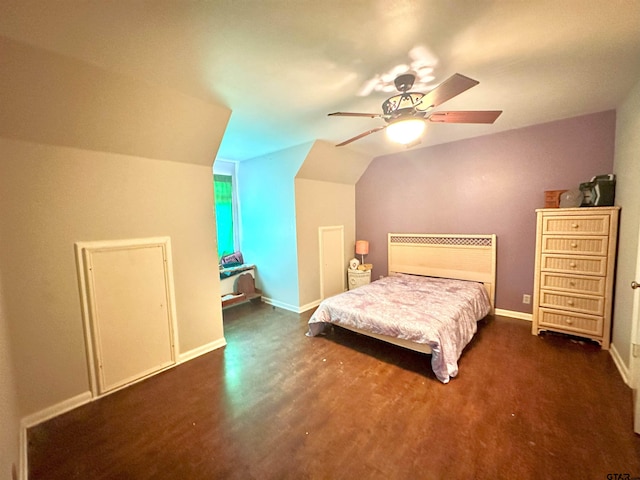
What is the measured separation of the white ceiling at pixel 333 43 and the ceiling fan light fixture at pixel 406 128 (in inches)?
15.3

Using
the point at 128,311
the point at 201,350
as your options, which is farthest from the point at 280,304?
the point at 128,311

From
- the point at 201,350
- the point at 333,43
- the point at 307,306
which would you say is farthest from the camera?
the point at 307,306

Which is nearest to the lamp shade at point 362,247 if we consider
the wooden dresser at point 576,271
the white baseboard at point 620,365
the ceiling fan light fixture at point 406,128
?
the wooden dresser at point 576,271

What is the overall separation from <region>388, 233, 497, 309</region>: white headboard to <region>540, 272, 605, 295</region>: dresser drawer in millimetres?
706

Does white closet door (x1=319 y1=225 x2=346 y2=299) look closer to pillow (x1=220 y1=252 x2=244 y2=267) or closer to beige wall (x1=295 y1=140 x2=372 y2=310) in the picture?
beige wall (x1=295 y1=140 x2=372 y2=310)

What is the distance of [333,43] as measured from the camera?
5.20ft

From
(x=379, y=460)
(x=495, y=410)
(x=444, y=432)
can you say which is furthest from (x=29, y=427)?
(x=495, y=410)

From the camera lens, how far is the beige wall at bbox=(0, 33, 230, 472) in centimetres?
167

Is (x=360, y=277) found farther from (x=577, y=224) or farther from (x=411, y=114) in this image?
(x=411, y=114)

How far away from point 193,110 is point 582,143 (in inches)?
171

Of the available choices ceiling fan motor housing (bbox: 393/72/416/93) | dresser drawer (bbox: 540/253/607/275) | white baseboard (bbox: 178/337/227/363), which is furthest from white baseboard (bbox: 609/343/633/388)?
white baseboard (bbox: 178/337/227/363)

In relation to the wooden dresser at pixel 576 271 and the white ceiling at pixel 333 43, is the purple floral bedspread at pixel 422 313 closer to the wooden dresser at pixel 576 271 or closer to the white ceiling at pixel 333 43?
the wooden dresser at pixel 576 271

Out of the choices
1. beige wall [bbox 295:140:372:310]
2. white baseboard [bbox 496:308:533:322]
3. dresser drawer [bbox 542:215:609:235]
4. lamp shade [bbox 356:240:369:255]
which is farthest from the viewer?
lamp shade [bbox 356:240:369:255]

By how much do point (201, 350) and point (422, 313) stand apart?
248cm
